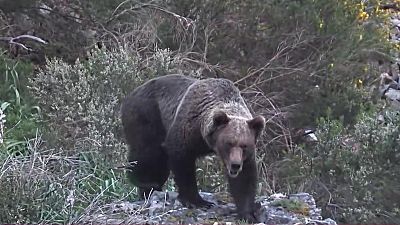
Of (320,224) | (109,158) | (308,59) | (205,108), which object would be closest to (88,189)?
(109,158)

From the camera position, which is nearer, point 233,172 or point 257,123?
point 233,172

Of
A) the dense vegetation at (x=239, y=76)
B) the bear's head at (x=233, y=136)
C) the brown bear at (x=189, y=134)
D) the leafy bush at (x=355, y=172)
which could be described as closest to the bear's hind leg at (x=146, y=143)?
the brown bear at (x=189, y=134)

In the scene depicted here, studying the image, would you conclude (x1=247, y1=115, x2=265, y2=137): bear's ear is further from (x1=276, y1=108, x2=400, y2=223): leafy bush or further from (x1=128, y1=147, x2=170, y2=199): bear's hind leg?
(x1=276, y1=108, x2=400, y2=223): leafy bush

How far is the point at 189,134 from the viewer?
6.86 metres

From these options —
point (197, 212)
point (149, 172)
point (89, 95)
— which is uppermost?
point (197, 212)

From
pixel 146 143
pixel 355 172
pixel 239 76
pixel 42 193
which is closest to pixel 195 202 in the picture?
pixel 146 143

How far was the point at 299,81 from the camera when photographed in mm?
14508

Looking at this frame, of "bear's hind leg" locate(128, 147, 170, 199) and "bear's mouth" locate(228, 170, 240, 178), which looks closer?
"bear's mouth" locate(228, 170, 240, 178)

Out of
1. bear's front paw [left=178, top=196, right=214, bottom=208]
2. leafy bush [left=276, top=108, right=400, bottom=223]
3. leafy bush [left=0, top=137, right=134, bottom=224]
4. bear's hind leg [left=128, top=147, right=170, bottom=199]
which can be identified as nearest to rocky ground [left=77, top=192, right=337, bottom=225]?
bear's front paw [left=178, top=196, right=214, bottom=208]

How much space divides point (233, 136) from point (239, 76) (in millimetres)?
7623

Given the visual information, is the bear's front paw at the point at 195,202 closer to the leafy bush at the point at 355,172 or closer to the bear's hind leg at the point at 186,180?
the bear's hind leg at the point at 186,180

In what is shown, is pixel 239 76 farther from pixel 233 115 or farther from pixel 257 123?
pixel 257 123

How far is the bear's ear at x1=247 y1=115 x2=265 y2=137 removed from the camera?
6.50m

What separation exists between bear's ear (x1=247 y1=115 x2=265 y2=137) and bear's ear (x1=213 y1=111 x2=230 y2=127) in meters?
0.17
